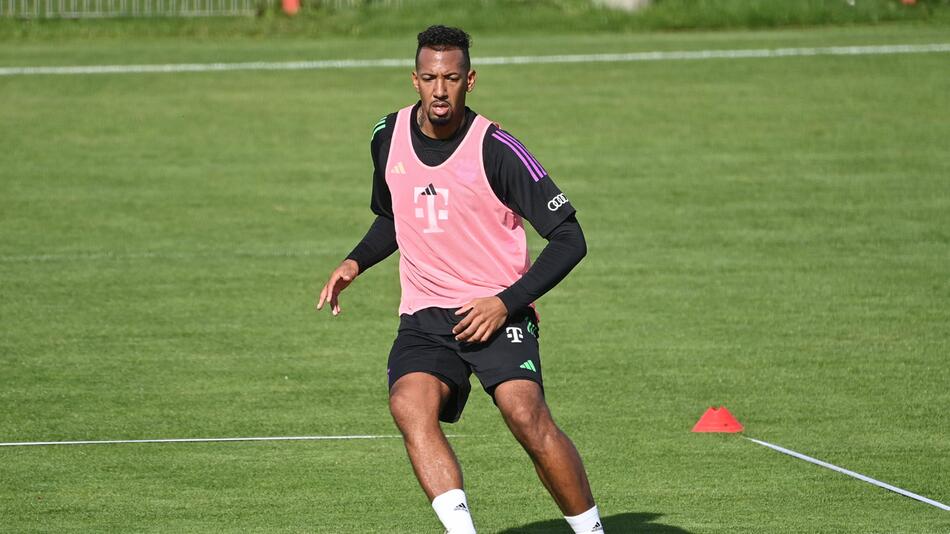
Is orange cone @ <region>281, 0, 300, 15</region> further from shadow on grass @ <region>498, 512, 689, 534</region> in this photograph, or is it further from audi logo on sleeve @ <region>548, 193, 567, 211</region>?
audi logo on sleeve @ <region>548, 193, 567, 211</region>

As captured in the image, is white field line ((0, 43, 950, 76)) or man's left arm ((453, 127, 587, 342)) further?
white field line ((0, 43, 950, 76))

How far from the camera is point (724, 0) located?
85.4 feet

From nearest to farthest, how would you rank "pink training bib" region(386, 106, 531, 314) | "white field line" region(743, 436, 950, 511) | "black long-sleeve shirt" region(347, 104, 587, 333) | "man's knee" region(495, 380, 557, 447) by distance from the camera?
"man's knee" region(495, 380, 557, 447), "black long-sleeve shirt" region(347, 104, 587, 333), "pink training bib" region(386, 106, 531, 314), "white field line" region(743, 436, 950, 511)

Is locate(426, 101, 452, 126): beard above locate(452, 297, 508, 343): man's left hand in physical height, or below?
above

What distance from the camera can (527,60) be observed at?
23.2 meters

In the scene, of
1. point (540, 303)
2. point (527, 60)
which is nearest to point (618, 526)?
point (540, 303)

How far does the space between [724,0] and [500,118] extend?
732 centimetres

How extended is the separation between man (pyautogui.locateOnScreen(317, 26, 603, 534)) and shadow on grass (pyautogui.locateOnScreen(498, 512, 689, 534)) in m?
1.28

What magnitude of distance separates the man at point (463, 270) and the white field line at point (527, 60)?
15905 mm

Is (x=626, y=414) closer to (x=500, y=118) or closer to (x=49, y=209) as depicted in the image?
(x=49, y=209)

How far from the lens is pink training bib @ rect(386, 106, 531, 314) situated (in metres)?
6.70

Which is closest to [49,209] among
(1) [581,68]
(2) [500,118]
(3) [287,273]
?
(3) [287,273]

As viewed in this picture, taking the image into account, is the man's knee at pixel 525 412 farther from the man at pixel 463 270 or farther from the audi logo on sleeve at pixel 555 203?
the audi logo on sleeve at pixel 555 203

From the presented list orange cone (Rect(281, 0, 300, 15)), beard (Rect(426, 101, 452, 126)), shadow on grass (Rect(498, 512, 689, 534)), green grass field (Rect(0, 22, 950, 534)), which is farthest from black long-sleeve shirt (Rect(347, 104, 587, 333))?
orange cone (Rect(281, 0, 300, 15))
